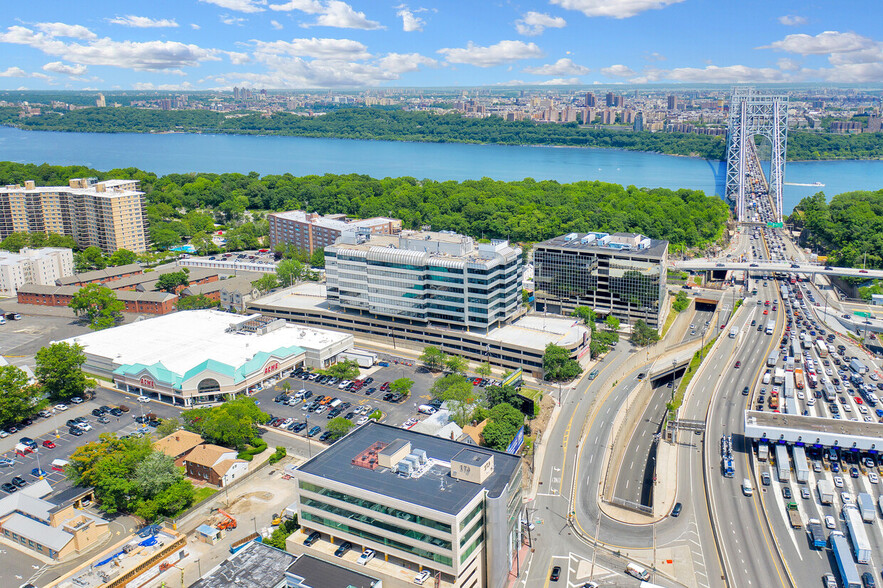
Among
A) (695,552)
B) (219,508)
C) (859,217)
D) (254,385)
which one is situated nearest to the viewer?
(695,552)

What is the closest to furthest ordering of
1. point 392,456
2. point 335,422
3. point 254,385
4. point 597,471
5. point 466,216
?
point 392,456 < point 597,471 < point 335,422 < point 254,385 < point 466,216

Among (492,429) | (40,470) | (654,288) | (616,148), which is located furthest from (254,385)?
(616,148)

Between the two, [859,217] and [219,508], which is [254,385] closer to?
[219,508]

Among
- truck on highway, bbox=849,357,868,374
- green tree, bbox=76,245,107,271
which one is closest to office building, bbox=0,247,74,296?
green tree, bbox=76,245,107,271

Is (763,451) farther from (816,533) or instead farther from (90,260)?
(90,260)

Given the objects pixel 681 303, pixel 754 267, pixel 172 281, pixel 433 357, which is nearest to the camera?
pixel 433 357

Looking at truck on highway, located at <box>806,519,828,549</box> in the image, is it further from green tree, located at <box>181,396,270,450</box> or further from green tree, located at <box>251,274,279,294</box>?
green tree, located at <box>251,274,279,294</box>

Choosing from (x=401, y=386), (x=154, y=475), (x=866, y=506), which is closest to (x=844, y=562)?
(x=866, y=506)
